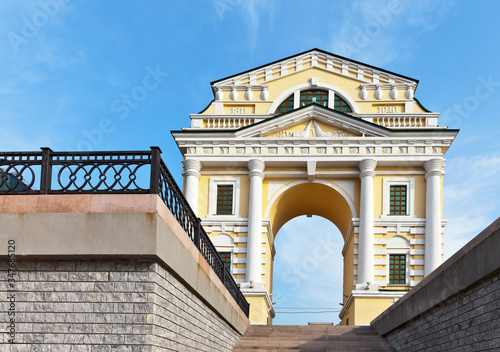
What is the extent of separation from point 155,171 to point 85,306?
2.11 metres

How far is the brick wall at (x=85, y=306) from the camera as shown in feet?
27.2

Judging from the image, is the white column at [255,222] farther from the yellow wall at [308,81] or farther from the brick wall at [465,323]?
the brick wall at [465,323]

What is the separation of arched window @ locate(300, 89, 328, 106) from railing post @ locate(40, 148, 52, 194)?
79.4ft

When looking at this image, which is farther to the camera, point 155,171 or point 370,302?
point 370,302

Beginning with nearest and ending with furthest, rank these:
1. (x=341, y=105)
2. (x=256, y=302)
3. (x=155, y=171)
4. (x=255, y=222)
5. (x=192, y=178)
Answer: (x=155, y=171) < (x=256, y=302) < (x=255, y=222) < (x=192, y=178) < (x=341, y=105)

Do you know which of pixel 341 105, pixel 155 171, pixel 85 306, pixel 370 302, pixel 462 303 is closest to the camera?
pixel 85 306

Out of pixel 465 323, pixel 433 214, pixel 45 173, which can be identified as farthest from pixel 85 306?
pixel 433 214

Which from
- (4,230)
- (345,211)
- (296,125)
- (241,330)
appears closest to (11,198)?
(4,230)

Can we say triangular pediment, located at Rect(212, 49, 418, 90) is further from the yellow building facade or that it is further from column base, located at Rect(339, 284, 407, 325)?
column base, located at Rect(339, 284, 407, 325)

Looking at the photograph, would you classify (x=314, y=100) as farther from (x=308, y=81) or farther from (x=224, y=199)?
(x=224, y=199)

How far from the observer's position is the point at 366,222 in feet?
96.4

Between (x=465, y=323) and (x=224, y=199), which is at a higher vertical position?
(x=224, y=199)

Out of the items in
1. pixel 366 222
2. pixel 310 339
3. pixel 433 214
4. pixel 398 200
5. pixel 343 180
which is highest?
pixel 343 180

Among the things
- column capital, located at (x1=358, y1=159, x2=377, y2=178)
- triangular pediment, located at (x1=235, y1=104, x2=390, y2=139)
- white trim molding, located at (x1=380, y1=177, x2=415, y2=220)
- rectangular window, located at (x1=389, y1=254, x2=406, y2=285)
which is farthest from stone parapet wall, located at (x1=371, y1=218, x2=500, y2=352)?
triangular pediment, located at (x1=235, y1=104, x2=390, y2=139)
